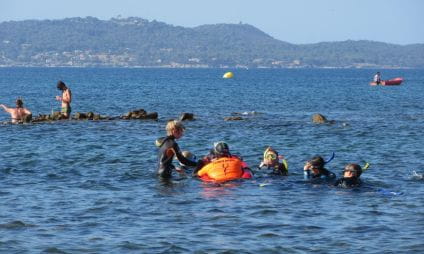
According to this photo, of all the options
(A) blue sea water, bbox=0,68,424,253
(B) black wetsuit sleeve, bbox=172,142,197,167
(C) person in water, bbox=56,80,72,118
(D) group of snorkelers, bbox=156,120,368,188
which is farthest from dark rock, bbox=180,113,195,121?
(B) black wetsuit sleeve, bbox=172,142,197,167

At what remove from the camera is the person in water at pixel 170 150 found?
67.6 ft

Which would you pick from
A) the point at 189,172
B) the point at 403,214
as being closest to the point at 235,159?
the point at 189,172

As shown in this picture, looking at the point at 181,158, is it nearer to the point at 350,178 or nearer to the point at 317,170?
the point at 317,170

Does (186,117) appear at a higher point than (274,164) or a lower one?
lower

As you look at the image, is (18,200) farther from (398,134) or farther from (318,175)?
(398,134)

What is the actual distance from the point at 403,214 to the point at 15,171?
11.3 meters

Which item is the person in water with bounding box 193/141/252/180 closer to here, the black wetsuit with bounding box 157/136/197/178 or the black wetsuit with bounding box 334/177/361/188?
the black wetsuit with bounding box 157/136/197/178

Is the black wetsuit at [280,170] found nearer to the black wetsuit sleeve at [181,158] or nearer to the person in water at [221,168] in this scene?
the person in water at [221,168]

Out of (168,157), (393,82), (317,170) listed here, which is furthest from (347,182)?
(393,82)

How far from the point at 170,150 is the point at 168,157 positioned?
307 mm

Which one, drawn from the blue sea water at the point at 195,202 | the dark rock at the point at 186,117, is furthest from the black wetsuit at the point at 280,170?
the dark rock at the point at 186,117

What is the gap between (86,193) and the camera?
19.2 metres

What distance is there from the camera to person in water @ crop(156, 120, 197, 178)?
2059 centimetres

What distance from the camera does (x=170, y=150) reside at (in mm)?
20875
